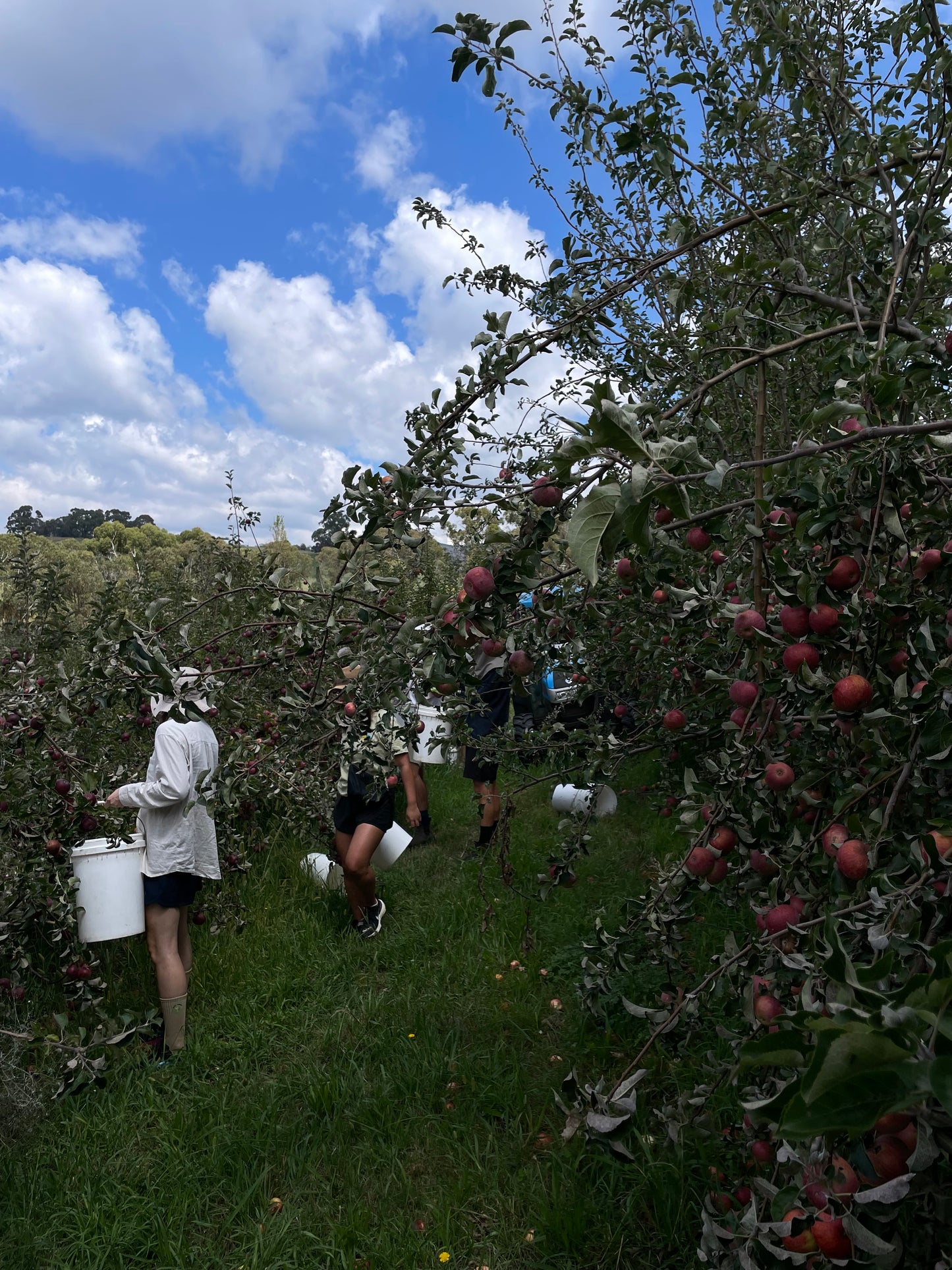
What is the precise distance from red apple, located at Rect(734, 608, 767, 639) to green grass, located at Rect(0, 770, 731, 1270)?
1553 mm

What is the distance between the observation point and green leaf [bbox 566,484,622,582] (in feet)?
2.92

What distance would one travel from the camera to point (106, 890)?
127 inches

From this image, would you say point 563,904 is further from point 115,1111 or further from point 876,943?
point 876,943

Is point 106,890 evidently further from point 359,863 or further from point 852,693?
point 852,693

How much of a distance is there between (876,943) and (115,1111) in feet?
9.95

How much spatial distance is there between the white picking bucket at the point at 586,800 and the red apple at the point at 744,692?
58 centimetres

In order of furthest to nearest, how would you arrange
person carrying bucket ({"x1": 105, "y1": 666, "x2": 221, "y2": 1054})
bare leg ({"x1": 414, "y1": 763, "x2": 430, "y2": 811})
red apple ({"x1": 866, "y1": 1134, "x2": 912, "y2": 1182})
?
bare leg ({"x1": 414, "y1": 763, "x2": 430, "y2": 811}) → person carrying bucket ({"x1": 105, "y1": 666, "x2": 221, "y2": 1054}) → red apple ({"x1": 866, "y1": 1134, "x2": 912, "y2": 1182})

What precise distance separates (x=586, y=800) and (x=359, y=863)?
7.13 ft

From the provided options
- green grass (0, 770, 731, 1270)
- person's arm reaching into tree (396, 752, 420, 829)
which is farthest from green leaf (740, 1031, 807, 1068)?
person's arm reaching into tree (396, 752, 420, 829)

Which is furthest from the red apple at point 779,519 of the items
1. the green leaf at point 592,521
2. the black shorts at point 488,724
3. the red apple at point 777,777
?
the black shorts at point 488,724

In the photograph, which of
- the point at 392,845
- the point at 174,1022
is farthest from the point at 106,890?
the point at 392,845

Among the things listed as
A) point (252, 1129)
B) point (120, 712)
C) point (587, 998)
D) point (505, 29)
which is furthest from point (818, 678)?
point (120, 712)

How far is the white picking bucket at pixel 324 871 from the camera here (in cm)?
464

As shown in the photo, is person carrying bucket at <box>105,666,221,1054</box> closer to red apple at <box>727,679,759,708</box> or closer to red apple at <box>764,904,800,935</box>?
red apple at <box>727,679,759,708</box>
